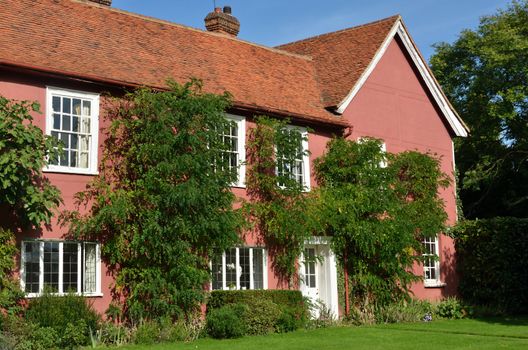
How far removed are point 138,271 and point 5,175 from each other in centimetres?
386

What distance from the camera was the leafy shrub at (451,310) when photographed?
23266 mm

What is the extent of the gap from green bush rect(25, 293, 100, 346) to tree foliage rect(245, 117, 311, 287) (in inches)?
219

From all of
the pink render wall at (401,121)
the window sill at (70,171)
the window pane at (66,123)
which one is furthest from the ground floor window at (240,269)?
the window pane at (66,123)

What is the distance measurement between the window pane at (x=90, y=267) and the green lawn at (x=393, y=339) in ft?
6.52

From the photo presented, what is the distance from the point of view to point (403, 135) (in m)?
25.1

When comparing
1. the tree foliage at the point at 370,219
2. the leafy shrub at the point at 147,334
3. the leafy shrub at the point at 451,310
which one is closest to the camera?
the leafy shrub at the point at 147,334

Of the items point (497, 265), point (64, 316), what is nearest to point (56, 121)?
point (64, 316)

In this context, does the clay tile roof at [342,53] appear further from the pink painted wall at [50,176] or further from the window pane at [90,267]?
the window pane at [90,267]

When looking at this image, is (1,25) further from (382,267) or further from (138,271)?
(382,267)

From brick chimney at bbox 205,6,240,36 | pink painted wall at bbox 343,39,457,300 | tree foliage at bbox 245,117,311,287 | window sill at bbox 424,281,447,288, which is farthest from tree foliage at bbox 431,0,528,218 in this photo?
tree foliage at bbox 245,117,311,287

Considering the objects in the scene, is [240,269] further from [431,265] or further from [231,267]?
[431,265]

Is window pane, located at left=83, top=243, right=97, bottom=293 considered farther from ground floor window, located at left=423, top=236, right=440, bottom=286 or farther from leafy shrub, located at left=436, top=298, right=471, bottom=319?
ground floor window, located at left=423, top=236, right=440, bottom=286

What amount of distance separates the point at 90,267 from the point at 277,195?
220 inches

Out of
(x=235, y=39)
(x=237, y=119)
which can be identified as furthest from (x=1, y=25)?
(x=235, y=39)
